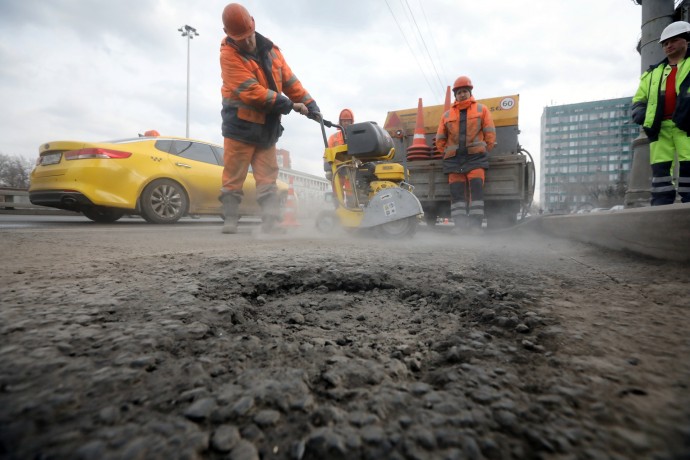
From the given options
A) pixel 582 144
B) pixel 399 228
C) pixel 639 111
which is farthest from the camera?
pixel 582 144

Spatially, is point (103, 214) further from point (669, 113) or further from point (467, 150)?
point (669, 113)

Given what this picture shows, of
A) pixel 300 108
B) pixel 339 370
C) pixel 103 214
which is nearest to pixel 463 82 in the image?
pixel 300 108

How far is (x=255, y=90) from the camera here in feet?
10.2

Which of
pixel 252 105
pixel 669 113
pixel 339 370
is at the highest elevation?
pixel 252 105

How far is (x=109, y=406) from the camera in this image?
49 cm

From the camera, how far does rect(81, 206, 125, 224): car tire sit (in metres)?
4.62

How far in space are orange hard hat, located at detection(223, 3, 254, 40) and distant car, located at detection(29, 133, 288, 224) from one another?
8.04 feet

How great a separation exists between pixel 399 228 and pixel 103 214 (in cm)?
443

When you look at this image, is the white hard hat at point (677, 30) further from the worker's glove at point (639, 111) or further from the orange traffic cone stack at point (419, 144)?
the orange traffic cone stack at point (419, 144)

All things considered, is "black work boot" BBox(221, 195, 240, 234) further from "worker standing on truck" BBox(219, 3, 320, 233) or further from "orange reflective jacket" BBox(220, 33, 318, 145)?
"orange reflective jacket" BBox(220, 33, 318, 145)

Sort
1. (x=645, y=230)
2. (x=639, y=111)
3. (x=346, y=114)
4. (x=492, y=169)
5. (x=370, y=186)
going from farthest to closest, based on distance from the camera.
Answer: (x=346, y=114)
(x=492, y=169)
(x=370, y=186)
(x=639, y=111)
(x=645, y=230)

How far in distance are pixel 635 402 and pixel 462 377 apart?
0.80ft

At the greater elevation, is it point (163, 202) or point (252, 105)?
point (252, 105)

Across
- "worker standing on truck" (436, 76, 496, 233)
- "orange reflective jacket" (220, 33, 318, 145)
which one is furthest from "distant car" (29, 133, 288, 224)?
"worker standing on truck" (436, 76, 496, 233)
